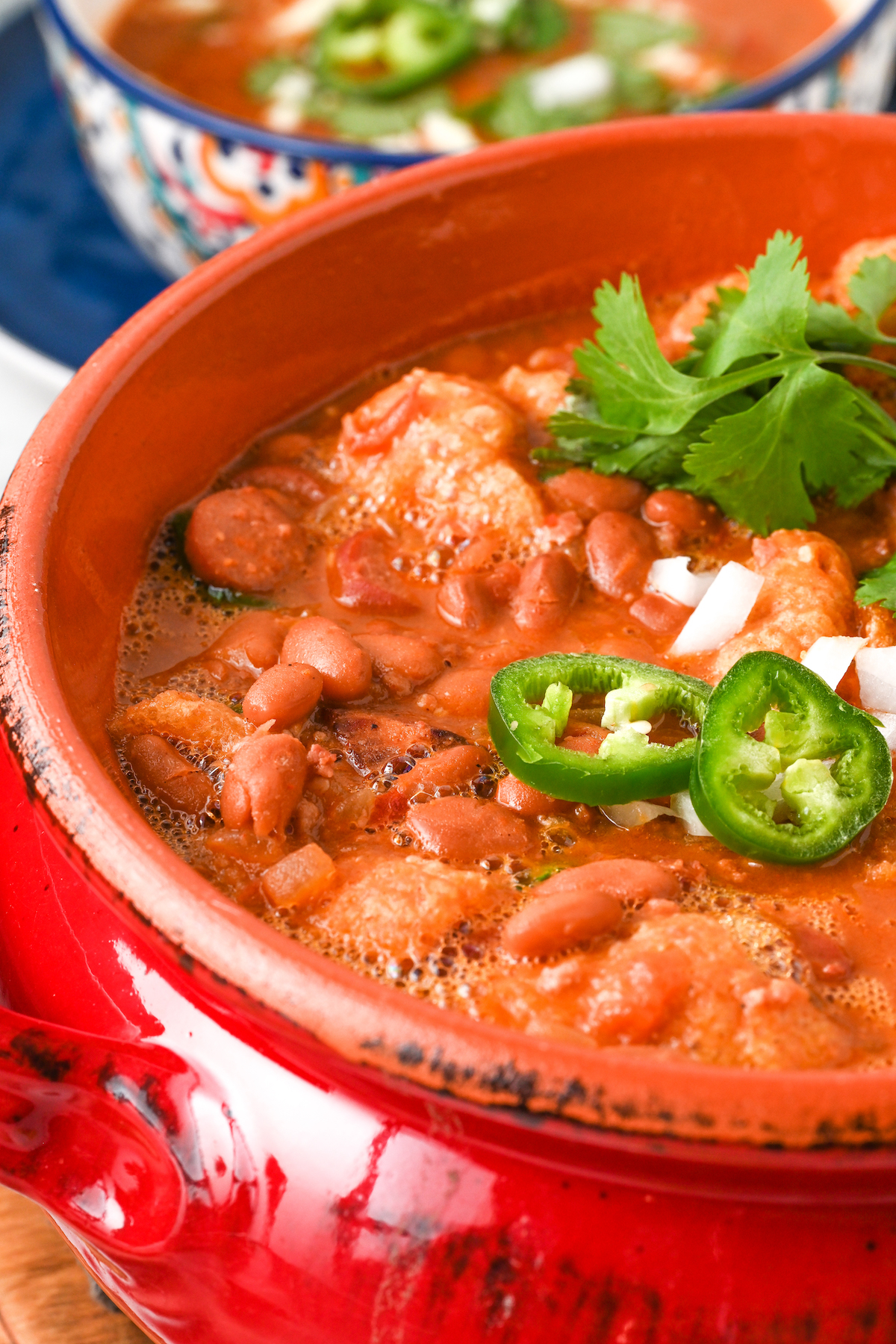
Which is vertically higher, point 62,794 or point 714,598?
point 62,794

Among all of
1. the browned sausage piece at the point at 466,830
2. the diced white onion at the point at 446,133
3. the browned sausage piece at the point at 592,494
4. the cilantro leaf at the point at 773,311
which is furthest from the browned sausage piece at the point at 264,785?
the diced white onion at the point at 446,133

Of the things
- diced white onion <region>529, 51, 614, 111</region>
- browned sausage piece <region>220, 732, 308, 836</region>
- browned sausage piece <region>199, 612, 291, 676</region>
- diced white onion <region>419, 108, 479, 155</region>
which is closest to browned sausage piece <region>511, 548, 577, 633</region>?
browned sausage piece <region>199, 612, 291, 676</region>

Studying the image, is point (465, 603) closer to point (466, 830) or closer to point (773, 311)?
point (466, 830)

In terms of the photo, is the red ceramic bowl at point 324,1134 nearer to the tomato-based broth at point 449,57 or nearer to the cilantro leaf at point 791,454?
the cilantro leaf at point 791,454

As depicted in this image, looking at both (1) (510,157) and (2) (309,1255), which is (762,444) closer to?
(1) (510,157)

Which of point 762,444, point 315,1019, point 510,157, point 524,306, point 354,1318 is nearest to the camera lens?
point 315,1019

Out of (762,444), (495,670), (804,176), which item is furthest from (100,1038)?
(804,176)
